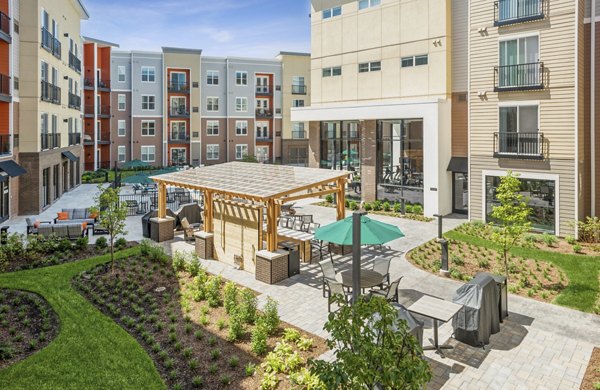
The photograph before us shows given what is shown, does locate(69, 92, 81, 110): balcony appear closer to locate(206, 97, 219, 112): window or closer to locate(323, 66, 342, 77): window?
locate(206, 97, 219, 112): window

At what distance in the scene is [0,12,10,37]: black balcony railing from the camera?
22.2m

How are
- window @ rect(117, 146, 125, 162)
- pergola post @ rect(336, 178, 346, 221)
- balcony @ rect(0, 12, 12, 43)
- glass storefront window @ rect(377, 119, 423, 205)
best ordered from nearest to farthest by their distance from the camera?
pergola post @ rect(336, 178, 346, 221), balcony @ rect(0, 12, 12, 43), glass storefront window @ rect(377, 119, 423, 205), window @ rect(117, 146, 125, 162)

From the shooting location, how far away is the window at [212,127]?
179ft

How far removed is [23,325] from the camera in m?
10.6

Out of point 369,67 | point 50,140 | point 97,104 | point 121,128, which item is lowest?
point 50,140

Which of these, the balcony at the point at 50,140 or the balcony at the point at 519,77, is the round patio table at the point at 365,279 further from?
the balcony at the point at 50,140

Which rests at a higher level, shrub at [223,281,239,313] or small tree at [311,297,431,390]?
small tree at [311,297,431,390]

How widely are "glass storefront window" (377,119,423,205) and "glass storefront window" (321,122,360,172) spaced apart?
232cm

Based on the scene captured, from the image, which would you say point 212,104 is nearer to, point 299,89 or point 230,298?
point 299,89

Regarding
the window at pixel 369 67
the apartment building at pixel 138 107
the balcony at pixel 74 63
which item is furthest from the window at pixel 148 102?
the window at pixel 369 67

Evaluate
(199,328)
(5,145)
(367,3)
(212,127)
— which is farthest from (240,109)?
(199,328)

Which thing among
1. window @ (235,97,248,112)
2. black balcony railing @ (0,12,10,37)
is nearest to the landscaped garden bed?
black balcony railing @ (0,12,10,37)

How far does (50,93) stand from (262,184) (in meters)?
20.5

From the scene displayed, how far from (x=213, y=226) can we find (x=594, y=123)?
18.6 meters
